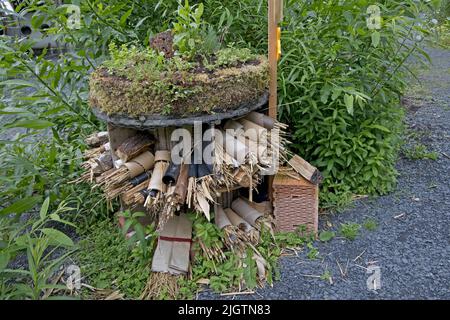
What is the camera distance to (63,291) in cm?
207

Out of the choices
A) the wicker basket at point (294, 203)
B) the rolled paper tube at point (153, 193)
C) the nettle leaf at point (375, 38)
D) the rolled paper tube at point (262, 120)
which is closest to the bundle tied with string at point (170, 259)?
the rolled paper tube at point (153, 193)

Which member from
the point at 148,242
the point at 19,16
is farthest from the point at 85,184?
the point at 19,16

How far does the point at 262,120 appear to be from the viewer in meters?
2.29

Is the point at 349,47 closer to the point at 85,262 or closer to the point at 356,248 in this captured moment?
the point at 356,248

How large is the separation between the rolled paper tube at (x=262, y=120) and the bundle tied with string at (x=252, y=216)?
50 centimetres

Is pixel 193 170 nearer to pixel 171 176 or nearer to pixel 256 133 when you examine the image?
pixel 171 176

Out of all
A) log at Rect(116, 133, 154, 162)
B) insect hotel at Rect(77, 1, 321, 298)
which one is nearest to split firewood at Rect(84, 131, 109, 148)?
insect hotel at Rect(77, 1, 321, 298)

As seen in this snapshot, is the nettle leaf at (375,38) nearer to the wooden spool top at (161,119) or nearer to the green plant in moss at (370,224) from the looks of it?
the wooden spool top at (161,119)

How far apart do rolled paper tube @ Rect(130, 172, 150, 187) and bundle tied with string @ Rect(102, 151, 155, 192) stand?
2 centimetres

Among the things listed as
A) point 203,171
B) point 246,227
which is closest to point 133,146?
point 203,171

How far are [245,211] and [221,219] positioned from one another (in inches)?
8.4

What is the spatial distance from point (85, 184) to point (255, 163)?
143 centimetres

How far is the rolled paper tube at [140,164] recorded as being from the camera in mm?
2172

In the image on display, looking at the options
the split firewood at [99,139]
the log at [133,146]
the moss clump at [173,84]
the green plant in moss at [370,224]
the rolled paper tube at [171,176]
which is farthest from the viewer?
the split firewood at [99,139]
